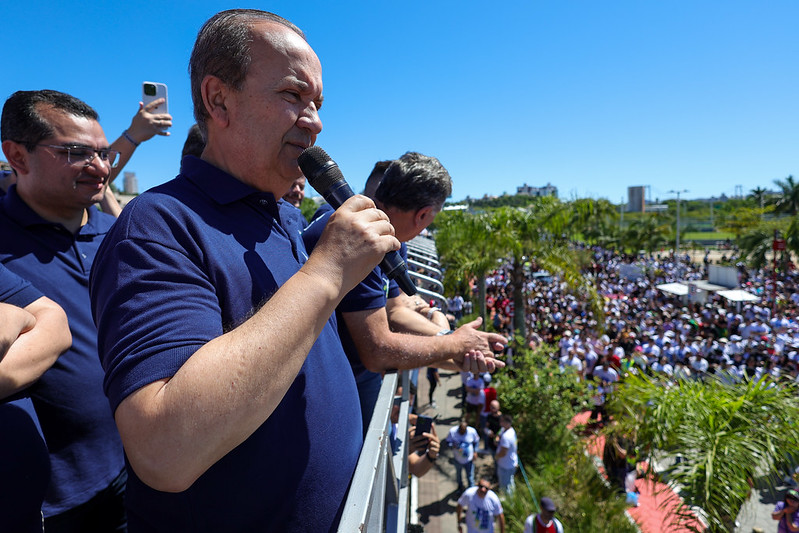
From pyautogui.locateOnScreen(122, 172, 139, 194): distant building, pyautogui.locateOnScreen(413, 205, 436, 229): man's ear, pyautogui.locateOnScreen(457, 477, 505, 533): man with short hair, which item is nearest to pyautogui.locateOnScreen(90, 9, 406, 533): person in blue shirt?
pyautogui.locateOnScreen(413, 205, 436, 229): man's ear

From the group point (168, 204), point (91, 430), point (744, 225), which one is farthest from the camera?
point (744, 225)

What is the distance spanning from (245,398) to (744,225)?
5314cm

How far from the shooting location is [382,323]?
1.98 m

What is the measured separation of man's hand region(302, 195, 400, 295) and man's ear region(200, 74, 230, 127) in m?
0.45

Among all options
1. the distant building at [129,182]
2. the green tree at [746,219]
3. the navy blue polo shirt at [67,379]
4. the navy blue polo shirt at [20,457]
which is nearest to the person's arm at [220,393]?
the navy blue polo shirt at [20,457]

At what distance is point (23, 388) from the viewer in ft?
4.61

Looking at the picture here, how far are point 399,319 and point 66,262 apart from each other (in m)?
1.65

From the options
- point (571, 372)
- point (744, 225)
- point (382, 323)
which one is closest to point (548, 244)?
point (571, 372)

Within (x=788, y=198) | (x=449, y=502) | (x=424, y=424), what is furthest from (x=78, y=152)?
(x=788, y=198)

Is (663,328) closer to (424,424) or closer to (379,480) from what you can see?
(424,424)

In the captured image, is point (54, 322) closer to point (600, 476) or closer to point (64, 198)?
point (64, 198)

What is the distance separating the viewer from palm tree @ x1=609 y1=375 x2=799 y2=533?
5277mm

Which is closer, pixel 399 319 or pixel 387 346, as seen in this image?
pixel 387 346

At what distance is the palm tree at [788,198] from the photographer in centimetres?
4467
